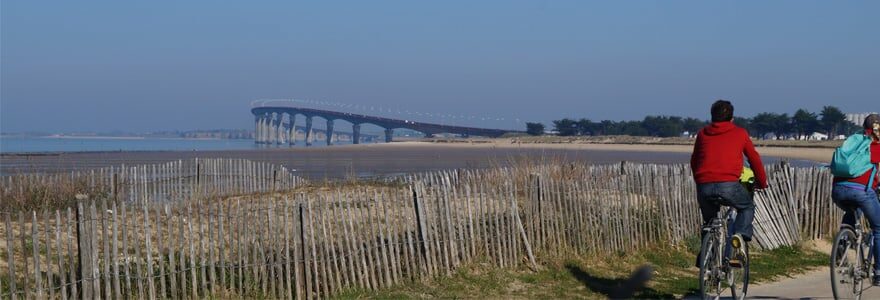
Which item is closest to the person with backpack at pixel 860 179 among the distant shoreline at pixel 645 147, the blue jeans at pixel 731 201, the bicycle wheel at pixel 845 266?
the bicycle wheel at pixel 845 266

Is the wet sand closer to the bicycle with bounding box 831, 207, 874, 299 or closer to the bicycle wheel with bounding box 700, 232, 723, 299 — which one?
the bicycle with bounding box 831, 207, 874, 299

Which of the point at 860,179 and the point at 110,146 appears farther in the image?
the point at 110,146

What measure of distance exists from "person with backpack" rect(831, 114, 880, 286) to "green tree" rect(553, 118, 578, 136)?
97025 mm

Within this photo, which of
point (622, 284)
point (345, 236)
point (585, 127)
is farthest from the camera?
point (585, 127)

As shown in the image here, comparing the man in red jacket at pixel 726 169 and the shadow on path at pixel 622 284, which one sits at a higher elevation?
the man in red jacket at pixel 726 169

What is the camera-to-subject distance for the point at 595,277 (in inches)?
434

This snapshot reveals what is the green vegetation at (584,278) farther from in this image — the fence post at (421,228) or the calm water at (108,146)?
the calm water at (108,146)

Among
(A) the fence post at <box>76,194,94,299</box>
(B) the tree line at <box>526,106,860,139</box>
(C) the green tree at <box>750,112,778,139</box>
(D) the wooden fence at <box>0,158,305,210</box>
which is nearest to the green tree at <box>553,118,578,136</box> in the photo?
(B) the tree line at <box>526,106,860,139</box>

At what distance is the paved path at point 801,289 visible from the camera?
31.9 ft

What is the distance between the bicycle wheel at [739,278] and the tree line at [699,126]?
256ft

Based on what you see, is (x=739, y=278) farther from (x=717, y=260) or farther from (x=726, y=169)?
(x=726, y=169)

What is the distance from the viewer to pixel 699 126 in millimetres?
89375

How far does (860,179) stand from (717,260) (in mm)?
1379

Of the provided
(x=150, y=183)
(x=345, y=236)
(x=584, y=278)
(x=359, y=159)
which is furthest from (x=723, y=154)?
(x=359, y=159)
